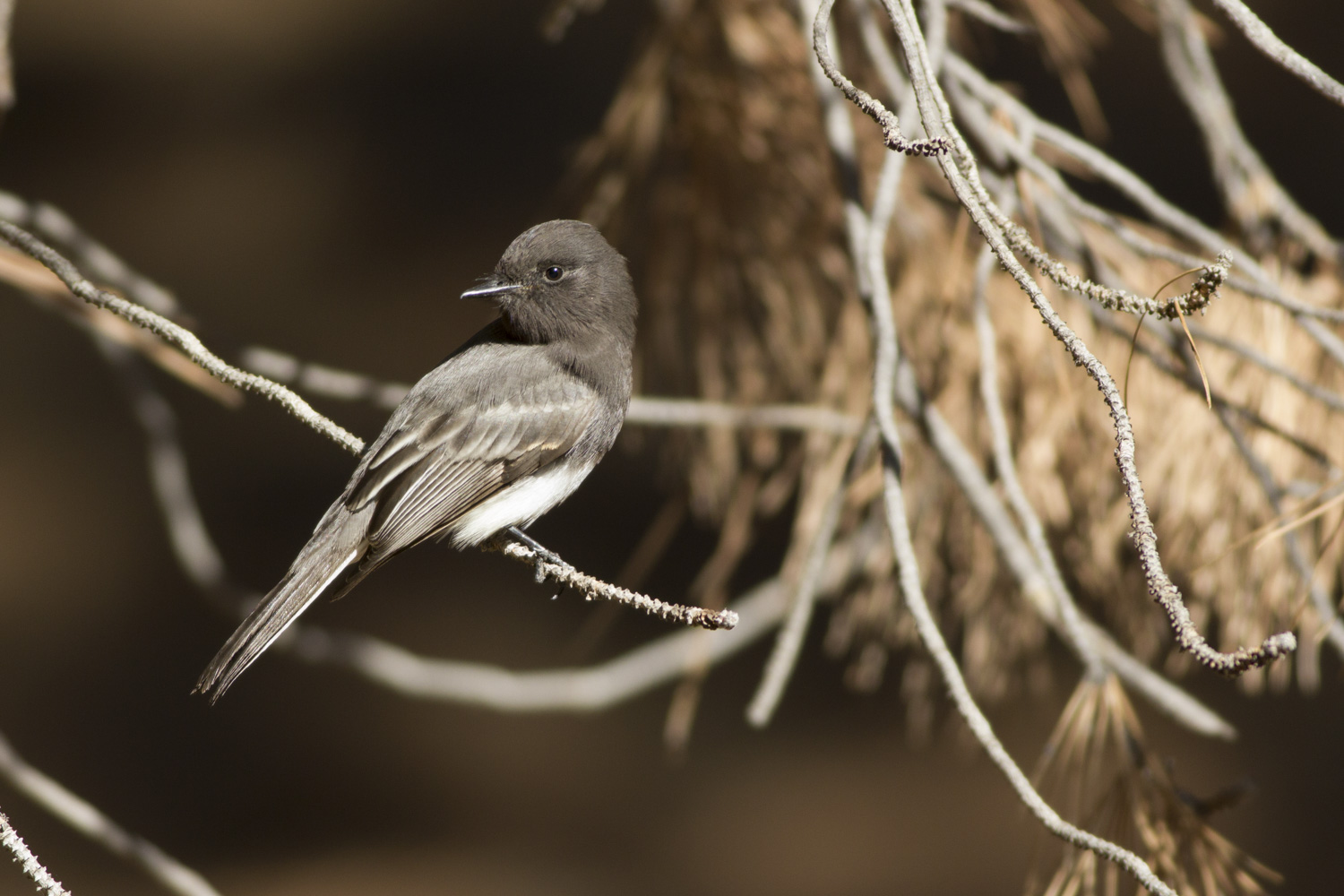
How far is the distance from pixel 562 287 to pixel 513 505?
0.31 m

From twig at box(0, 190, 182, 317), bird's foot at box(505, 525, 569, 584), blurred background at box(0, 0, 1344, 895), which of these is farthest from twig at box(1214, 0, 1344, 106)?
blurred background at box(0, 0, 1344, 895)

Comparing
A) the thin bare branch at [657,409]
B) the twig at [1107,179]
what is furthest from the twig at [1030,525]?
the thin bare branch at [657,409]

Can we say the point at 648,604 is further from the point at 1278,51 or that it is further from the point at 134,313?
the point at 1278,51

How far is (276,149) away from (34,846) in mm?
1570

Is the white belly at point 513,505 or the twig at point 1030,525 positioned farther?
the white belly at point 513,505

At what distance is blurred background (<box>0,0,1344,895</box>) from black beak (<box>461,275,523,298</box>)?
798mm

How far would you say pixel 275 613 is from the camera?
137cm

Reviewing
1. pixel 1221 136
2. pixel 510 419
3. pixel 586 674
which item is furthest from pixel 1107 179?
pixel 586 674

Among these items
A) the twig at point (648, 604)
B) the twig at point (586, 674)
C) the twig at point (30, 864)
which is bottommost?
the twig at point (30, 864)

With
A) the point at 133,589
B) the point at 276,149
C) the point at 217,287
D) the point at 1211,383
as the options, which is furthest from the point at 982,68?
the point at 133,589

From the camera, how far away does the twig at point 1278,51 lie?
879mm

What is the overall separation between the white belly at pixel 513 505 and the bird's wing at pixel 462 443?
0.02 m

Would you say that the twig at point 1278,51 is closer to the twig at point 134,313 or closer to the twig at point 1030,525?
the twig at point 1030,525

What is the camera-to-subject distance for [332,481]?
270 cm
